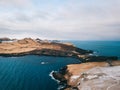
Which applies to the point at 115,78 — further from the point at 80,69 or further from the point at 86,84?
the point at 80,69

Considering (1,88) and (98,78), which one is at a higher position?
(98,78)

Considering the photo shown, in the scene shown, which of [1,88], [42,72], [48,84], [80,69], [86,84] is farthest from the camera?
[42,72]

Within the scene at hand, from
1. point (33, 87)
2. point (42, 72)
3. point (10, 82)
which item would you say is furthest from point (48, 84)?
point (42, 72)

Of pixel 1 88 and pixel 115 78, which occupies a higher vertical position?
pixel 115 78

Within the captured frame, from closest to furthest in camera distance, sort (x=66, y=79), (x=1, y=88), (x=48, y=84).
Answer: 1. (x=1, y=88)
2. (x=48, y=84)
3. (x=66, y=79)

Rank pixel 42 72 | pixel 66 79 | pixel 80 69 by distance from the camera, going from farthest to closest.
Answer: pixel 42 72
pixel 80 69
pixel 66 79

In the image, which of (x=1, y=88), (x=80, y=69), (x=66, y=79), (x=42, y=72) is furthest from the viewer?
(x=42, y=72)

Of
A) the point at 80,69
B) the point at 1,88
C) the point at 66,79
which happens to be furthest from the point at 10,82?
the point at 80,69

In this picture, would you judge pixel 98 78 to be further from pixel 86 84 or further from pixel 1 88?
pixel 1 88

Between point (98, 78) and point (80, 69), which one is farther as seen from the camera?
point (80, 69)
